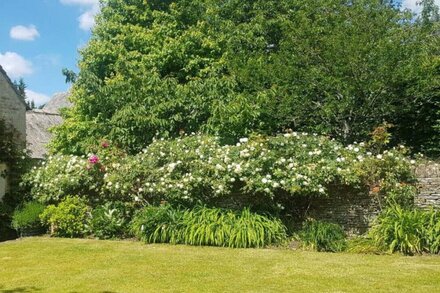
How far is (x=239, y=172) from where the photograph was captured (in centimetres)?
1193

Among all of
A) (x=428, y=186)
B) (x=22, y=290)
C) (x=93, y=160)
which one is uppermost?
(x=93, y=160)

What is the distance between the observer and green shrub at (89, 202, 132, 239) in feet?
43.9

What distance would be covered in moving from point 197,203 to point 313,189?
298cm

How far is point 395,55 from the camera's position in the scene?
44.2 feet

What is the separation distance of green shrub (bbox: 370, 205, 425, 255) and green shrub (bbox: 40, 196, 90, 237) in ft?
25.3

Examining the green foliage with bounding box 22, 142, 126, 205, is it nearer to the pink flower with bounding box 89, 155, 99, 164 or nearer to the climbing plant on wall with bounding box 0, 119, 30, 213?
the pink flower with bounding box 89, 155, 99, 164

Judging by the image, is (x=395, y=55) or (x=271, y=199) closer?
(x=271, y=199)

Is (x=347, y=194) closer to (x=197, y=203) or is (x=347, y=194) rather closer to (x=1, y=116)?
(x=197, y=203)

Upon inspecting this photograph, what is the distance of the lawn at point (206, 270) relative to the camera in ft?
24.8

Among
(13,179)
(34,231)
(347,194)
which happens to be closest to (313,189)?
(347,194)

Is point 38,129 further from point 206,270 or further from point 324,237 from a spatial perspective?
point 206,270

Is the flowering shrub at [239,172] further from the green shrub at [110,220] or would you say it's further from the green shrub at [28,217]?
the green shrub at [28,217]

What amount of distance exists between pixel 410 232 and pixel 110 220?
24.6ft

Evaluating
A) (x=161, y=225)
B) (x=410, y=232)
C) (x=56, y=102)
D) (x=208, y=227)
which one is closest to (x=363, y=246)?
(x=410, y=232)
